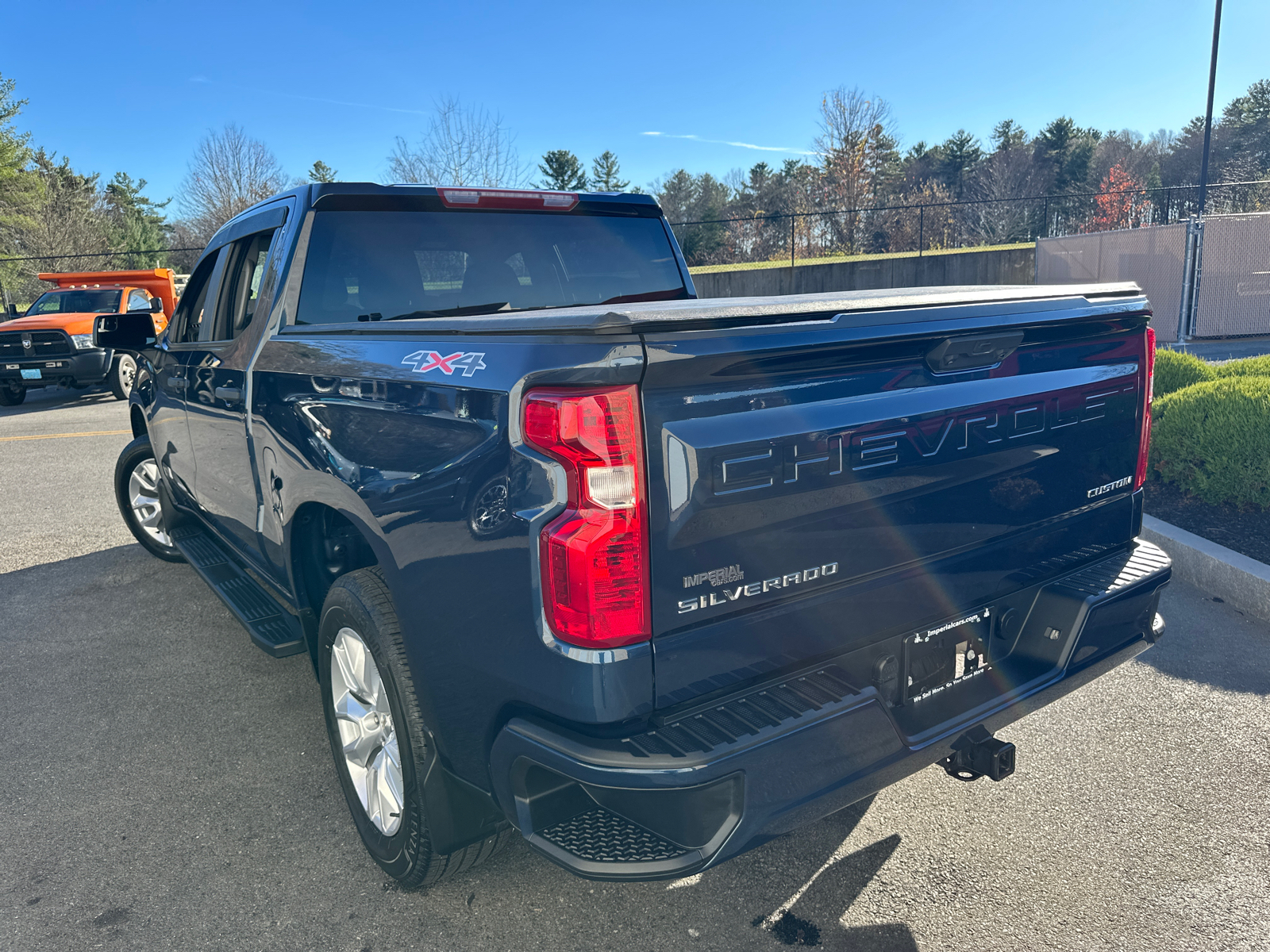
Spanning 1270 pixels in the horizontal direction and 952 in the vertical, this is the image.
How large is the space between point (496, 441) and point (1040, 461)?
1545 millimetres

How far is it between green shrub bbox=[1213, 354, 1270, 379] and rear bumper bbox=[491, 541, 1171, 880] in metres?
5.65

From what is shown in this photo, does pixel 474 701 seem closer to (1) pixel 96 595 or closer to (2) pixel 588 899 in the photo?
(2) pixel 588 899

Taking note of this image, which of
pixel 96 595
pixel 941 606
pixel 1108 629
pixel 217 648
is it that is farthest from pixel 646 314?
pixel 96 595

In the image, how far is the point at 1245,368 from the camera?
6602 millimetres

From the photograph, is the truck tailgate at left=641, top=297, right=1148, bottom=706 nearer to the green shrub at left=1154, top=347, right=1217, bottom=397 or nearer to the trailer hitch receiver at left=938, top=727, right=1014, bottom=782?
the trailer hitch receiver at left=938, top=727, right=1014, bottom=782

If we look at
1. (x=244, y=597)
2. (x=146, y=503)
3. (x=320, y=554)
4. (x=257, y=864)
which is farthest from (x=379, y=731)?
(x=146, y=503)

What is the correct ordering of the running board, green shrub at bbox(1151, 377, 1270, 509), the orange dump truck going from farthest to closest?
the orange dump truck, green shrub at bbox(1151, 377, 1270, 509), the running board

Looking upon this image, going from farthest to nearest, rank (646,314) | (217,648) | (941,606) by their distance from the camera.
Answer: (217,648), (941,606), (646,314)

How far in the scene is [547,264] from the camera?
371 cm

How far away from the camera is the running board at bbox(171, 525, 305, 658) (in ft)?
10.9

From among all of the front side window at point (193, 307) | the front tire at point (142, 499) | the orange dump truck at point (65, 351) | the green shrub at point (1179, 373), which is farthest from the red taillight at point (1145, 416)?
the orange dump truck at point (65, 351)

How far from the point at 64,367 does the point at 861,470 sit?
16.3 metres

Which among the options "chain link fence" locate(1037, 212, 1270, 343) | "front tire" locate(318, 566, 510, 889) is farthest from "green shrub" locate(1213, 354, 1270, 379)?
"chain link fence" locate(1037, 212, 1270, 343)

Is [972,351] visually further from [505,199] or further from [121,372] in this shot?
[121,372]
